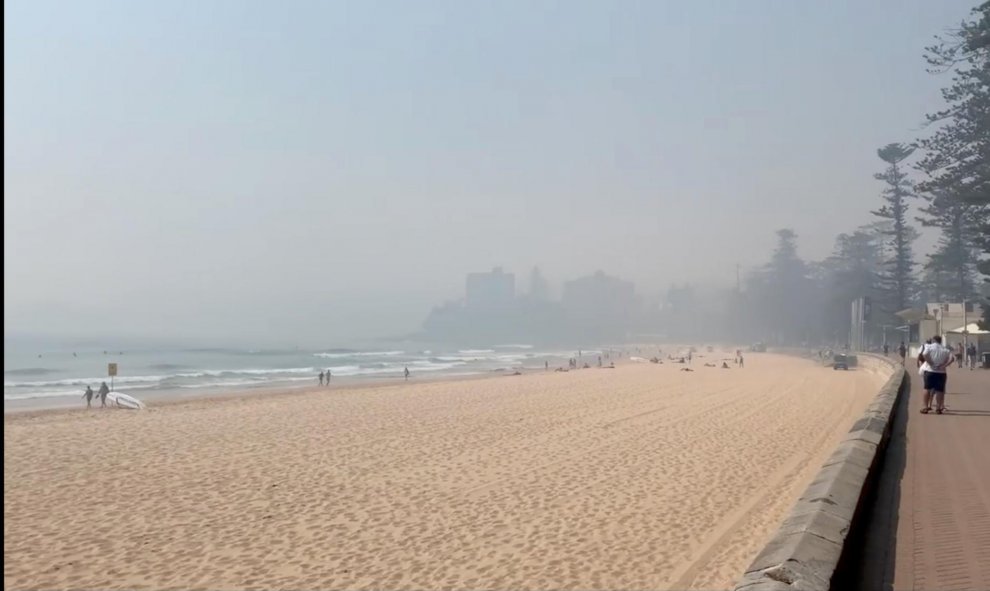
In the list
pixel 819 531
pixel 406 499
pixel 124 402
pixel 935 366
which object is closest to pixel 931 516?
pixel 819 531

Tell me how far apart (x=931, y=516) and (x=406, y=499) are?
5.60 metres

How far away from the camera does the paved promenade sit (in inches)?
158

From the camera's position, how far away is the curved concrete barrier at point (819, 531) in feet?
10.5

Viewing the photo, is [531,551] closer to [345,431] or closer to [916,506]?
[916,506]

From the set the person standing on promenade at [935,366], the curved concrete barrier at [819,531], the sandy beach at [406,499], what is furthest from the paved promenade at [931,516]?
the person standing on promenade at [935,366]

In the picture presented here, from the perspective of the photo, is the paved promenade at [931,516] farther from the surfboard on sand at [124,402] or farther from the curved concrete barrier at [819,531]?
the surfboard on sand at [124,402]

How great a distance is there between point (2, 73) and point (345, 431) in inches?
499

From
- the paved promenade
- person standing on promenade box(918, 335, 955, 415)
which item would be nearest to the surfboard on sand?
person standing on promenade box(918, 335, 955, 415)

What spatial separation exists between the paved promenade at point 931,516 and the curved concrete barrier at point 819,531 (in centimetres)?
22

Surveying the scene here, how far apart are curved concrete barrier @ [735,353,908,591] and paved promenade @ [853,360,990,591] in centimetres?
22

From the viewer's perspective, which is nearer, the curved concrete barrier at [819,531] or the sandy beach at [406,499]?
the curved concrete barrier at [819,531]

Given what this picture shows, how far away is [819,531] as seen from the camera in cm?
387

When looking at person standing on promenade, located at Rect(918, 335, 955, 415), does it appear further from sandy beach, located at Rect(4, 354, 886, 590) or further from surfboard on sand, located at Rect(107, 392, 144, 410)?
surfboard on sand, located at Rect(107, 392, 144, 410)

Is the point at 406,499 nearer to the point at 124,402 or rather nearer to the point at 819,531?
the point at 819,531
